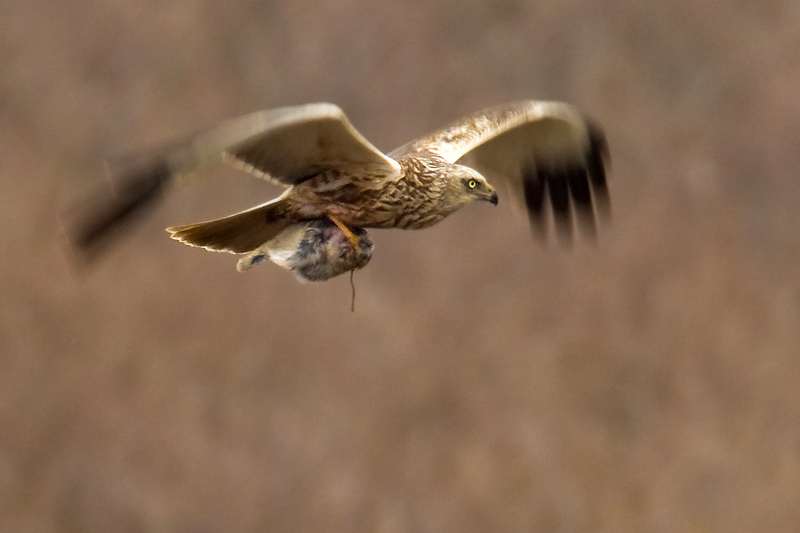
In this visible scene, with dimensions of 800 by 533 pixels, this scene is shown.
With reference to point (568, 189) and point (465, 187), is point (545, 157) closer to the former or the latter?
point (568, 189)

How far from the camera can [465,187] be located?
17.5ft

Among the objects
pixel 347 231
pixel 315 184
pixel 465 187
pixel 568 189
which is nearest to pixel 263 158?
pixel 315 184

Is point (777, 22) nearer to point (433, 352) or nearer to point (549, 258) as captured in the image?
point (549, 258)

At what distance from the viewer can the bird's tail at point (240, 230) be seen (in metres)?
5.00

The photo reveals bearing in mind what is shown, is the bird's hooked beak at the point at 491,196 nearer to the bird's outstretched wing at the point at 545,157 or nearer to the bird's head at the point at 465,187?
the bird's head at the point at 465,187

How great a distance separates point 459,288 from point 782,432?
10.1 ft

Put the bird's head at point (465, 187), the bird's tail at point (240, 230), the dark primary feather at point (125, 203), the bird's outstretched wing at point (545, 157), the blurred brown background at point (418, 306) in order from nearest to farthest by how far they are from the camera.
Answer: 1. the dark primary feather at point (125, 203)
2. the bird's tail at point (240, 230)
3. the bird's head at point (465, 187)
4. the bird's outstretched wing at point (545, 157)
5. the blurred brown background at point (418, 306)

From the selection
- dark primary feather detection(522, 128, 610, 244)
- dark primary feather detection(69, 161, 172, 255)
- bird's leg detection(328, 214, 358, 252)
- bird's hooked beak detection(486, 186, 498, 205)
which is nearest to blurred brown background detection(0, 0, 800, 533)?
dark primary feather detection(522, 128, 610, 244)

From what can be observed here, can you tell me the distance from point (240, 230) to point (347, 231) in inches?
15.7

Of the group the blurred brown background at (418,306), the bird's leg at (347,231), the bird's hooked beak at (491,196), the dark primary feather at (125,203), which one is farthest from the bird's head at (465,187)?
the blurred brown background at (418,306)

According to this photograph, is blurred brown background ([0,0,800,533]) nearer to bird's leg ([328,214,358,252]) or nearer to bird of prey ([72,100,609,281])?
bird of prey ([72,100,609,281])

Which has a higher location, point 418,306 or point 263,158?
point 418,306

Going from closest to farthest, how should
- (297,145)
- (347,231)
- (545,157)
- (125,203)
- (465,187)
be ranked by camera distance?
1. (125,203)
2. (297,145)
3. (347,231)
4. (465,187)
5. (545,157)

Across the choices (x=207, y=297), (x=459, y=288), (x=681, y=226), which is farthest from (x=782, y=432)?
(x=207, y=297)
